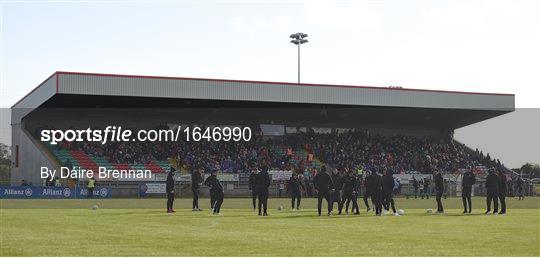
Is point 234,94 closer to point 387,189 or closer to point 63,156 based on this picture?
point 63,156

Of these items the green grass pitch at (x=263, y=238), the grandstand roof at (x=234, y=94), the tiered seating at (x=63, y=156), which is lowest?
the green grass pitch at (x=263, y=238)

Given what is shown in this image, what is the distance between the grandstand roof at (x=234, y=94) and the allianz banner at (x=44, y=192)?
6.21 metres

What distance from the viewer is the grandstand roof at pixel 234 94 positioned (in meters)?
53.7

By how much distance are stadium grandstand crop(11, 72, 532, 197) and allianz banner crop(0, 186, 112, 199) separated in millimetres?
1497

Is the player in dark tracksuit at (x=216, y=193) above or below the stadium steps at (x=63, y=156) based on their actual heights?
below

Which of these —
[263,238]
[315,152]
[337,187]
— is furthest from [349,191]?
[315,152]

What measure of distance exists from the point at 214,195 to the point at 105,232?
10324 mm

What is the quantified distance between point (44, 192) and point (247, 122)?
19.8 m

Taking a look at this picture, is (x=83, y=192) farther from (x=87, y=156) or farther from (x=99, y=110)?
(x=99, y=110)

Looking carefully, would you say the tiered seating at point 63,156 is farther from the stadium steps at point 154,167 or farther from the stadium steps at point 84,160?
the stadium steps at point 154,167

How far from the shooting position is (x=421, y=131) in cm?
7294

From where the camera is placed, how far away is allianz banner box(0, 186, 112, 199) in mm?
51356

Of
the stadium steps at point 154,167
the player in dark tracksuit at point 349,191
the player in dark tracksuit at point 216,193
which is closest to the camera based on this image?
the player in dark tracksuit at point 216,193

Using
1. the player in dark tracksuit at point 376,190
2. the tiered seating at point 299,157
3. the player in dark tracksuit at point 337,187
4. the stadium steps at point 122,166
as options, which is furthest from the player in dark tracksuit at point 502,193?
the tiered seating at point 299,157
